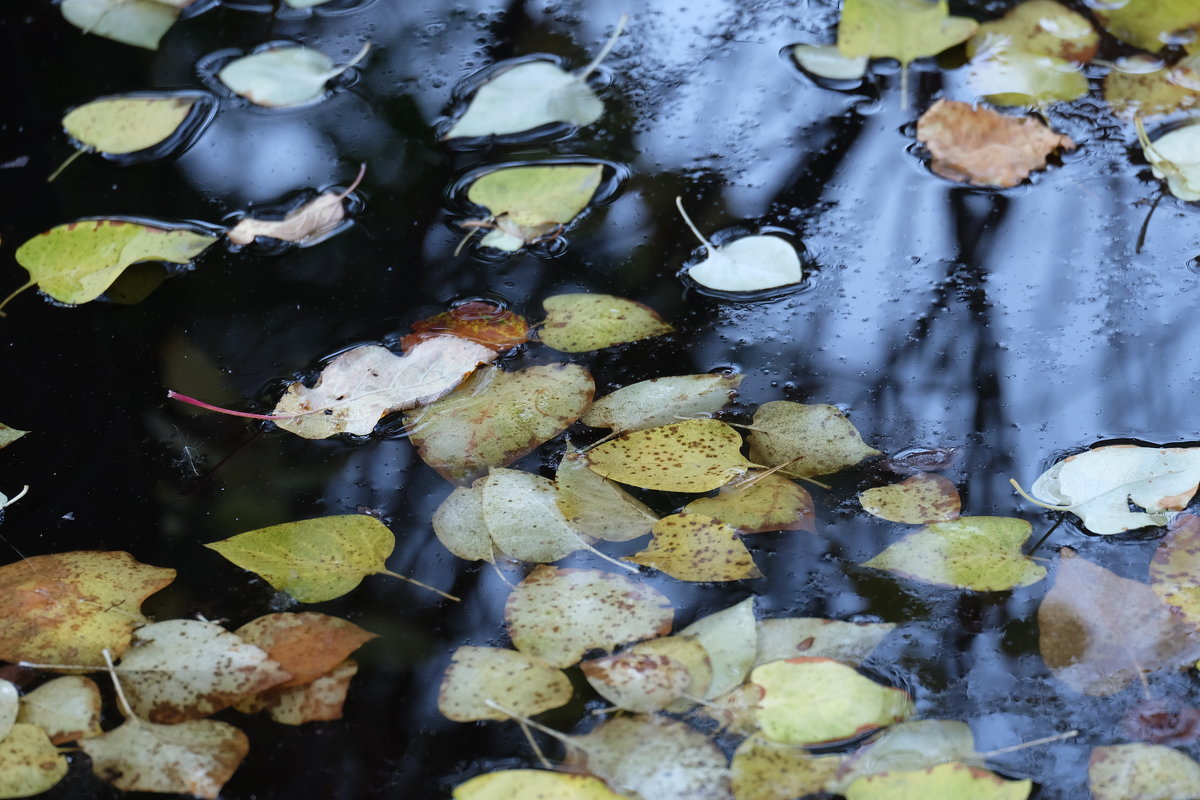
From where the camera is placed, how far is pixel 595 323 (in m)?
1.00

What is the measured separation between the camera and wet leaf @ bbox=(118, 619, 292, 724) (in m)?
0.75

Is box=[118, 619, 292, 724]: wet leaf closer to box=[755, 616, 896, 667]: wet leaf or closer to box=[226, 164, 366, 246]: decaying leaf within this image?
box=[755, 616, 896, 667]: wet leaf

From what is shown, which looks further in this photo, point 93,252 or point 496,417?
point 93,252

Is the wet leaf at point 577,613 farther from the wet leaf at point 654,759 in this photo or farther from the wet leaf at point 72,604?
the wet leaf at point 72,604

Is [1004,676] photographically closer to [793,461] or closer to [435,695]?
[793,461]

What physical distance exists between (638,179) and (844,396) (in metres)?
0.40

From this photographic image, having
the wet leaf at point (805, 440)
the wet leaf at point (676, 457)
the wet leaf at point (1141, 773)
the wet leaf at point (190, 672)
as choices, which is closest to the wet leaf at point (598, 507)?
the wet leaf at point (676, 457)

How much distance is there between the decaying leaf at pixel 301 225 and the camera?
1121 mm

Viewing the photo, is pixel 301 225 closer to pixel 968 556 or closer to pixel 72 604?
pixel 72 604

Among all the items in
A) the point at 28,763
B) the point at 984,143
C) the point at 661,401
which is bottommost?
the point at 28,763

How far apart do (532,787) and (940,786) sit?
0.29 metres

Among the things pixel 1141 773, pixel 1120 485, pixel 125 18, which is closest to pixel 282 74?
pixel 125 18

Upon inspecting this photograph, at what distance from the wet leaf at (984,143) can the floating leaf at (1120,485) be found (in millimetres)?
405

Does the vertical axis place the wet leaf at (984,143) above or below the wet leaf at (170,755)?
above
